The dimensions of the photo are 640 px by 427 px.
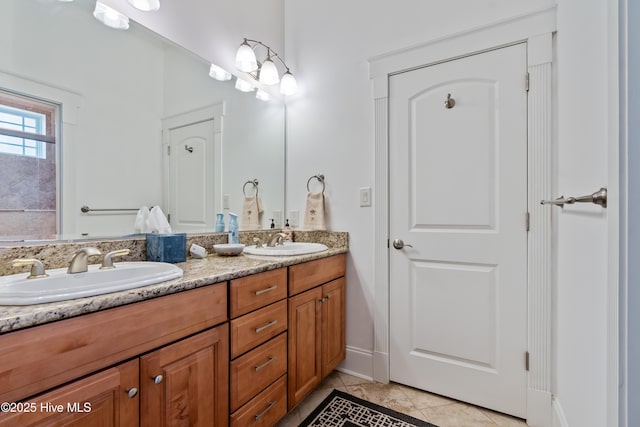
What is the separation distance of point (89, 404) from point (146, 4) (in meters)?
1.58

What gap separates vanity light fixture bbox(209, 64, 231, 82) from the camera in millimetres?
1755

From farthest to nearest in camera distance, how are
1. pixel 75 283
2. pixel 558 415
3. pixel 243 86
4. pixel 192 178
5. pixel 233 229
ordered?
pixel 243 86 < pixel 233 229 < pixel 192 178 < pixel 558 415 < pixel 75 283

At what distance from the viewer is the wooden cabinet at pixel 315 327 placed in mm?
1470

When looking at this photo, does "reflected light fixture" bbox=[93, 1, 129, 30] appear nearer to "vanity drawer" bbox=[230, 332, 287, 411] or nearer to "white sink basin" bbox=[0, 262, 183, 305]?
"white sink basin" bbox=[0, 262, 183, 305]

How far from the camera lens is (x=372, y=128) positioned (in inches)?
75.2

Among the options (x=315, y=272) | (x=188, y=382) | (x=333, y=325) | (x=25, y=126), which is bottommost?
(x=333, y=325)

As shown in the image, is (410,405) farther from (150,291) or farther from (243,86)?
(243,86)

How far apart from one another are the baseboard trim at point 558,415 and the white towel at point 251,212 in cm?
187

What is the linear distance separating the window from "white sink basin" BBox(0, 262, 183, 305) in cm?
44

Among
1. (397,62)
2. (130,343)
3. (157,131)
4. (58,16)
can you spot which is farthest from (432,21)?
(130,343)

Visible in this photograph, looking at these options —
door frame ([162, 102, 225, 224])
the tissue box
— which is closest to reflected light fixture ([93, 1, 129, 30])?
door frame ([162, 102, 225, 224])

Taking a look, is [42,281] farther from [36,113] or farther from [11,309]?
[36,113]

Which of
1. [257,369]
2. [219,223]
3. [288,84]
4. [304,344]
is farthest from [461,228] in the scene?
[288,84]

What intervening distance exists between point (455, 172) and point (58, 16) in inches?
75.7
